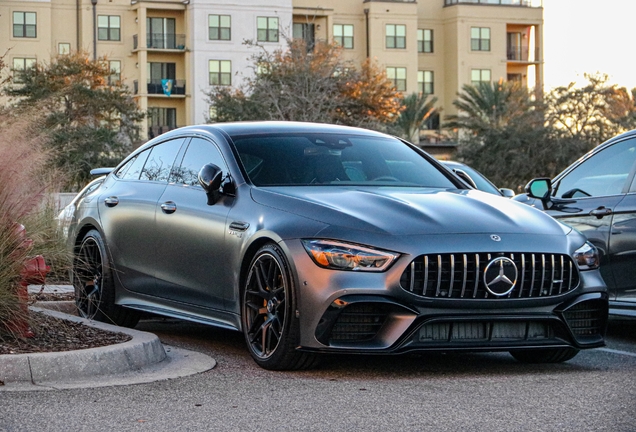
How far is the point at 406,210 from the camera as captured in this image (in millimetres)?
7539

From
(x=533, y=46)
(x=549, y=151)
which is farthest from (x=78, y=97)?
(x=533, y=46)

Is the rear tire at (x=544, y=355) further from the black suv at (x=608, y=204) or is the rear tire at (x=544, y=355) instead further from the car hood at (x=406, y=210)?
the black suv at (x=608, y=204)

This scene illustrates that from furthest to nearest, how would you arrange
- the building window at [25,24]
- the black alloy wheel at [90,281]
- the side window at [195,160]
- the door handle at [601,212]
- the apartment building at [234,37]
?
the apartment building at [234,37], the building window at [25,24], the black alloy wheel at [90,281], the door handle at [601,212], the side window at [195,160]

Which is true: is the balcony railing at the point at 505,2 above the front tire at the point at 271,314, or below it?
above

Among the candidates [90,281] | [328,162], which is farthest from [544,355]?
[90,281]

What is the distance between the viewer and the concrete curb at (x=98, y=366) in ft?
23.2

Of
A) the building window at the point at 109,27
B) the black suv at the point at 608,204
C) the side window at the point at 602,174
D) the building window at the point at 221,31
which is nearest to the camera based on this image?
the black suv at the point at 608,204

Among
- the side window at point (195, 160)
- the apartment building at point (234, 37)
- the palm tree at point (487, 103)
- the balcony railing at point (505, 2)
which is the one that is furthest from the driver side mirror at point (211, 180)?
the balcony railing at point (505, 2)

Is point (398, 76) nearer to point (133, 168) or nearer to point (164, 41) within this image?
point (164, 41)

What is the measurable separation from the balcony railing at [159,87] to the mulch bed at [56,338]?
69800 millimetres

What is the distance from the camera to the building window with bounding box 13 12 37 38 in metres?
73.6

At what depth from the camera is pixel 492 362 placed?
8219 millimetres

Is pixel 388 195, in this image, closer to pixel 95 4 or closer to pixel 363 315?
pixel 363 315

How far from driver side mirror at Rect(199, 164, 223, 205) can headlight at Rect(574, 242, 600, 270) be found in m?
2.43
